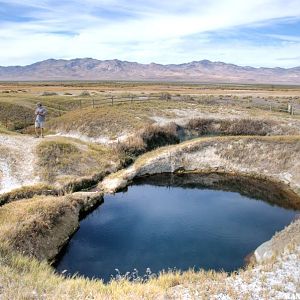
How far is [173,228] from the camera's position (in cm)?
2925

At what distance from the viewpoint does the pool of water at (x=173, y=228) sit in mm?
24391

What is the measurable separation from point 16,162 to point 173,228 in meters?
16.4

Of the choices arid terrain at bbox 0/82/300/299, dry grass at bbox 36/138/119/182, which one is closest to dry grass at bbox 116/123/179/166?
arid terrain at bbox 0/82/300/299

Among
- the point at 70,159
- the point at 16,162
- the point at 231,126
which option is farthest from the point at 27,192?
the point at 231,126

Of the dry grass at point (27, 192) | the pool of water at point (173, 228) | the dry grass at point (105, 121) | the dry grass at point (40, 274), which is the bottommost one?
the pool of water at point (173, 228)

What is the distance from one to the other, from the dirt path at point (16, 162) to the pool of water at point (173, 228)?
266 inches

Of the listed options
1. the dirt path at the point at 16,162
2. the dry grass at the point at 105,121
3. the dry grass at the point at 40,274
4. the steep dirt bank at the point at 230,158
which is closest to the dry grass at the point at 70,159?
the dirt path at the point at 16,162

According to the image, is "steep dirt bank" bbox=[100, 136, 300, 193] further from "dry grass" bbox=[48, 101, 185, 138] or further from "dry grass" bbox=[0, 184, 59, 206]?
"dry grass" bbox=[48, 101, 185, 138]

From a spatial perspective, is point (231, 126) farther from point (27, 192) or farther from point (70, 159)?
point (27, 192)

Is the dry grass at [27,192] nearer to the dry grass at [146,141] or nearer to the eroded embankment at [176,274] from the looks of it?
the eroded embankment at [176,274]

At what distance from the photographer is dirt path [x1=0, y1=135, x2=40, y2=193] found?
1345 inches

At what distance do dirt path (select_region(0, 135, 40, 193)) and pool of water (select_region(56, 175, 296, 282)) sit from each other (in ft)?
22.2

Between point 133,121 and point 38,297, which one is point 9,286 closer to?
point 38,297

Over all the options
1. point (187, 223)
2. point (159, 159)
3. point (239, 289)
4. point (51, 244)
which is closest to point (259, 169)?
point (159, 159)
